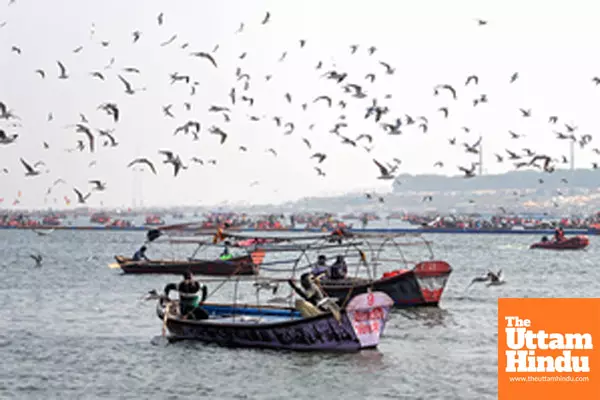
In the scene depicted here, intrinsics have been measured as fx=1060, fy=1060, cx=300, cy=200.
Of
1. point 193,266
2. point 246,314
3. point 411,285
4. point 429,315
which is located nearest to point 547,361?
point 246,314

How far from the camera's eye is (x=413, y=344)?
26172 mm

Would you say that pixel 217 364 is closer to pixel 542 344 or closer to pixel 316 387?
pixel 316 387

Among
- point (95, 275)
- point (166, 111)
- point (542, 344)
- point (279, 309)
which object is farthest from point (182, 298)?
point (95, 275)

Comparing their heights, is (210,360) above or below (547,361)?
below

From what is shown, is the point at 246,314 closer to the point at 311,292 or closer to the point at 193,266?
the point at 311,292

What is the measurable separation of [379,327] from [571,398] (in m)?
5.64

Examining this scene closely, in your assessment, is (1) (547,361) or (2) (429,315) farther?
(2) (429,315)

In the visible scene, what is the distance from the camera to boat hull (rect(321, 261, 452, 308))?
32719 mm

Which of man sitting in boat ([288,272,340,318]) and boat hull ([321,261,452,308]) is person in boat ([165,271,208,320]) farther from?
boat hull ([321,261,452,308])

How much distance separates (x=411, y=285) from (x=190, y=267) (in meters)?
17.1

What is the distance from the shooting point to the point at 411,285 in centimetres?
3338

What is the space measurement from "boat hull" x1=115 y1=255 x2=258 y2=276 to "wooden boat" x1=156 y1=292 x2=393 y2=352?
20.8 m

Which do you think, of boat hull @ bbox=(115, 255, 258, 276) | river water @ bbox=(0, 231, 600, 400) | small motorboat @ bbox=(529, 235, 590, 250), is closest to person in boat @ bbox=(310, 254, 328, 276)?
river water @ bbox=(0, 231, 600, 400)

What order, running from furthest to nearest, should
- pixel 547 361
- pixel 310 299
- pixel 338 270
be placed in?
pixel 338 270
pixel 310 299
pixel 547 361
